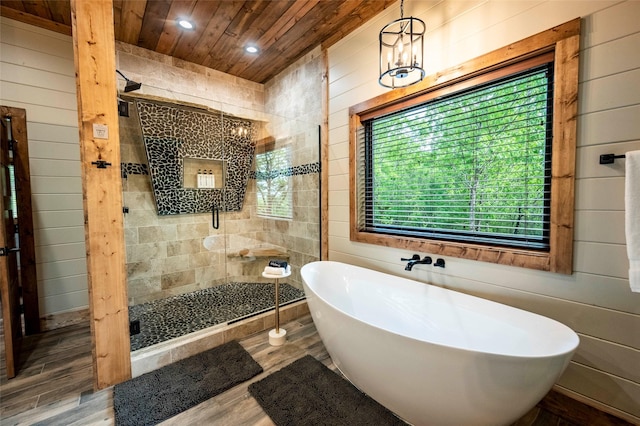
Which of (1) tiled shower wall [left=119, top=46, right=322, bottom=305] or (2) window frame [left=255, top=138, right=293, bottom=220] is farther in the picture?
(2) window frame [left=255, top=138, right=293, bottom=220]

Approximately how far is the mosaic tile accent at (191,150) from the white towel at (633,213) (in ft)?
11.1

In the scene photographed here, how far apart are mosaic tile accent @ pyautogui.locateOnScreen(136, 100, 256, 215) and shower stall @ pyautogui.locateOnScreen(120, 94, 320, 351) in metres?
0.01

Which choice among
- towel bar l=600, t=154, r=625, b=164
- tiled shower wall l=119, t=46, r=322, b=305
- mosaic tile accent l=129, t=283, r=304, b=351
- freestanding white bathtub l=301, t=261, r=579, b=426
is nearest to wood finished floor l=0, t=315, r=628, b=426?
mosaic tile accent l=129, t=283, r=304, b=351

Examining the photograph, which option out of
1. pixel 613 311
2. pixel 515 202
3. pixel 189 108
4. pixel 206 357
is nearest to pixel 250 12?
pixel 189 108

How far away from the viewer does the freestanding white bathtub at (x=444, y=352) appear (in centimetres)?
104

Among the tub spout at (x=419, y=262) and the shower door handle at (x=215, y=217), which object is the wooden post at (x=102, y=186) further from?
the tub spout at (x=419, y=262)

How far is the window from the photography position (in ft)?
4.63

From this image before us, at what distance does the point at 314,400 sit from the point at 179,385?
0.92m

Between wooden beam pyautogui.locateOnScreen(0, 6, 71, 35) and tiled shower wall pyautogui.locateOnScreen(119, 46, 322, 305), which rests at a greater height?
wooden beam pyautogui.locateOnScreen(0, 6, 71, 35)

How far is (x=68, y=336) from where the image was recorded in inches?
93.5

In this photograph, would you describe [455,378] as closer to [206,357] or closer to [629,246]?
[629,246]

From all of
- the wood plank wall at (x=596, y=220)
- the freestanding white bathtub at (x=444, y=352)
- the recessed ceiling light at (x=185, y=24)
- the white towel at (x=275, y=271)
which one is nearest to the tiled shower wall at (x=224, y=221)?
the recessed ceiling light at (x=185, y=24)

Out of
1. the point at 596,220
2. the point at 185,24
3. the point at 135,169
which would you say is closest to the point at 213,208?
the point at 135,169

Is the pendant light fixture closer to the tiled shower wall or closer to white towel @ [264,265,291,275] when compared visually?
the tiled shower wall
